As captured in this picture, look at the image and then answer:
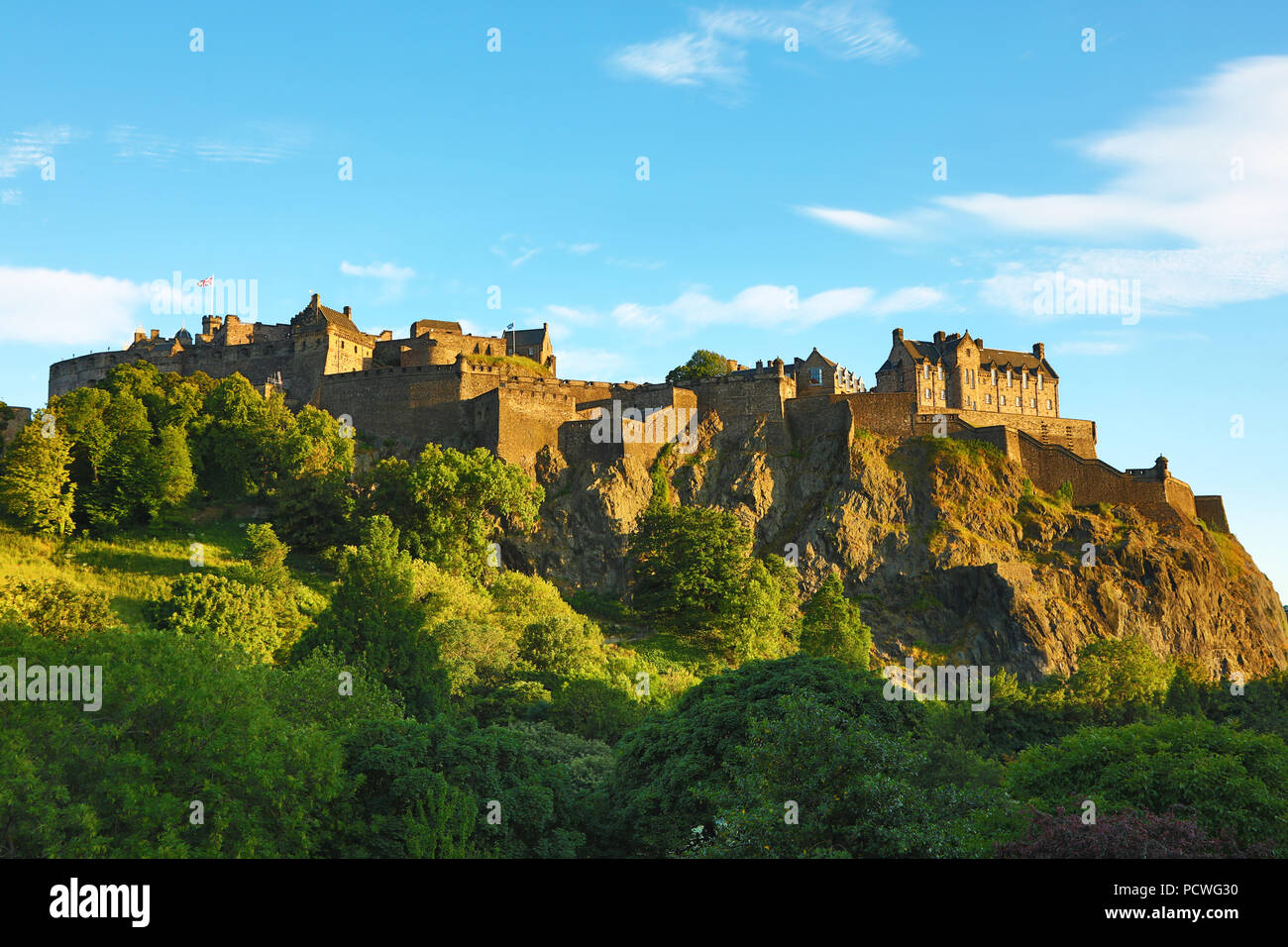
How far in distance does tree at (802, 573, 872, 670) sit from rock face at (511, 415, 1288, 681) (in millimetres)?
6164

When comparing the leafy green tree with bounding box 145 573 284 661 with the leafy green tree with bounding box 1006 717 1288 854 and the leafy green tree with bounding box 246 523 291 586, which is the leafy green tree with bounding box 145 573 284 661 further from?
the leafy green tree with bounding box 1006 717 1288 854

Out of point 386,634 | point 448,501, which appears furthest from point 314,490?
point 386,634

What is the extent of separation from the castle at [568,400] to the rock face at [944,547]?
1482 millimetres

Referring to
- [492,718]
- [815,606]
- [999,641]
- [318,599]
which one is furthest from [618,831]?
[999,641]

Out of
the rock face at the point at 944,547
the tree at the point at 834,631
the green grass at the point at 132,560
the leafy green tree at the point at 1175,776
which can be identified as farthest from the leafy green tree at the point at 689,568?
the leafy green tree at the point at 1175,776

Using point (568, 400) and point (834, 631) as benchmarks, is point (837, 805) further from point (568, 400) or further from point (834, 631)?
point (568, 400)

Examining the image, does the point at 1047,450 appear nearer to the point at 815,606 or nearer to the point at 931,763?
the point at 815,606

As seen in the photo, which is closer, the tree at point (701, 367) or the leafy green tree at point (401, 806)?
the leafy green tree at point (401, 806)

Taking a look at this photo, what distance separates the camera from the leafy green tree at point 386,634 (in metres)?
43.6

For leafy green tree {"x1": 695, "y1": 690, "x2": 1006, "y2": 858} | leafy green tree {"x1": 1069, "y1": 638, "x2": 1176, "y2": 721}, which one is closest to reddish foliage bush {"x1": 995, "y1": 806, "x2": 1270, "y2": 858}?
leafy green tree {"x1": 695, "y1": 690, "x2": 1006, "y2": 858}

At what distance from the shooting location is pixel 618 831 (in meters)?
31.7

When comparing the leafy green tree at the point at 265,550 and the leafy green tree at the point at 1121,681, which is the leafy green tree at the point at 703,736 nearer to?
the leafy green tree at the point at 1121,681

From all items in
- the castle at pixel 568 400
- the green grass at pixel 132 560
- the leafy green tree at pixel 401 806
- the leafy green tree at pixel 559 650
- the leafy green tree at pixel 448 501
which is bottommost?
the leafy green tree at pixel 401 806

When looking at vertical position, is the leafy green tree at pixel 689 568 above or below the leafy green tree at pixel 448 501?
below
